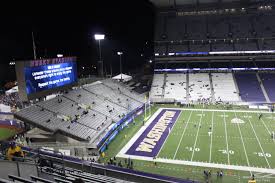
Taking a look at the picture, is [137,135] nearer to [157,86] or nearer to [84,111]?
[84,111]

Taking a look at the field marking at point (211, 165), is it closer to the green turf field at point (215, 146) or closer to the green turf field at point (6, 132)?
the green turf field at point (215, 146)

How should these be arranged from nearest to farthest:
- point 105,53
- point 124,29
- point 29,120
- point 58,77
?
point 29,120 → point 58,77 → point 124,29 → point 105,53

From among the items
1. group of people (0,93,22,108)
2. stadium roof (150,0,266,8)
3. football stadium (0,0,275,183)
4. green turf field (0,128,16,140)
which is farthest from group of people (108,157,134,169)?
stadium roof (150,0,266,8)

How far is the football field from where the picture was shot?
69.9 feet

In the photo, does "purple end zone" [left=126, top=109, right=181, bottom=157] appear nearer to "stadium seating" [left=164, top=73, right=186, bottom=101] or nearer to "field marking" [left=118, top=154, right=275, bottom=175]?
"field marking" [left=118, top=154, right=275, bottom=175]

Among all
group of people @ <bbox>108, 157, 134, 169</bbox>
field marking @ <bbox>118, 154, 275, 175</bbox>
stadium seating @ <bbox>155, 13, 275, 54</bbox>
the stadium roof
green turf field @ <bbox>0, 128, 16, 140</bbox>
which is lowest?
field marking @ <bbox>118, 154, 275, 175</bbox>

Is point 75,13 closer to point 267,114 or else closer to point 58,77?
point 58,77

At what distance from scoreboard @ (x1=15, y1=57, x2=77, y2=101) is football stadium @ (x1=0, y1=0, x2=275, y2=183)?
0.09 metres

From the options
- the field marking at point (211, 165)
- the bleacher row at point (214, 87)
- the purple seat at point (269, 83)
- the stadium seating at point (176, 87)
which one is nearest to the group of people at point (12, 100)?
the bleacher row at point (214, 87)

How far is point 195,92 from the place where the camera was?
47.5m

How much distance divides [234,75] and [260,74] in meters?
4.55

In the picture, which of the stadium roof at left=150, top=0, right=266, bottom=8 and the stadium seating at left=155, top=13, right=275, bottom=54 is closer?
the stadium seating at left=155, top=13, right=275, bottom=54

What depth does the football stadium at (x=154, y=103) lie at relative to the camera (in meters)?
18.8

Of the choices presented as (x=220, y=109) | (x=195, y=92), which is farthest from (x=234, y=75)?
(x=220, y=109)
